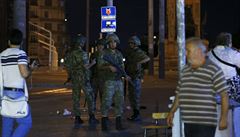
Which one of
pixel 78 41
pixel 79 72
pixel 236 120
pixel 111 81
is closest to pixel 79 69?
pixel 79 72

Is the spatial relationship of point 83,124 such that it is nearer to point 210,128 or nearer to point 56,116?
point 56,116

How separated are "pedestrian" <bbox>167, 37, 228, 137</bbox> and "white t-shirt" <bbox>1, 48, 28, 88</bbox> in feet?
7.73

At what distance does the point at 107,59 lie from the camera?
36.4 feet

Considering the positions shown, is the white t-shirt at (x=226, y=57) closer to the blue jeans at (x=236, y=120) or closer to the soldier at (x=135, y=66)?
the blue jeans at (x=236, y=120)

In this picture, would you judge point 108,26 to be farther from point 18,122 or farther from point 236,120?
point 18,122

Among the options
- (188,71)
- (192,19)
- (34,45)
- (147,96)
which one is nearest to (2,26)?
(147,96)

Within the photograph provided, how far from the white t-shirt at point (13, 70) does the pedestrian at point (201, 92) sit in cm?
236

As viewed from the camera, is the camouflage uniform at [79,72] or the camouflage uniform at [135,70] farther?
the camouflage uniform at [135,70]

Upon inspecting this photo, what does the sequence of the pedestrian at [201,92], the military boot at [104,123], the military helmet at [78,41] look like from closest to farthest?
the pedestrian at [201,92], the military boot at [104,123], the military helmet at [78,41]

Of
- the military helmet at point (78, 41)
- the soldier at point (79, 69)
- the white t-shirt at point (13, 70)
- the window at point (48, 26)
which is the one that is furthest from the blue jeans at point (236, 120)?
the window at point (48, 26)

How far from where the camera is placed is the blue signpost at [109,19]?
16367 mm

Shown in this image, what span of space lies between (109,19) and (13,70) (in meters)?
9.11

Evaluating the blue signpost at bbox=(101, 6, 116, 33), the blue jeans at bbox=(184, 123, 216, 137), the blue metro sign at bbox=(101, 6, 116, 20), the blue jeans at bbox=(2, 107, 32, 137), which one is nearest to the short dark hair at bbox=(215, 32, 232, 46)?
the blue jeans at bbox=(184, 123, 216, 137)

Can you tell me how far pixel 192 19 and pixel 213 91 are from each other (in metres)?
40.8
